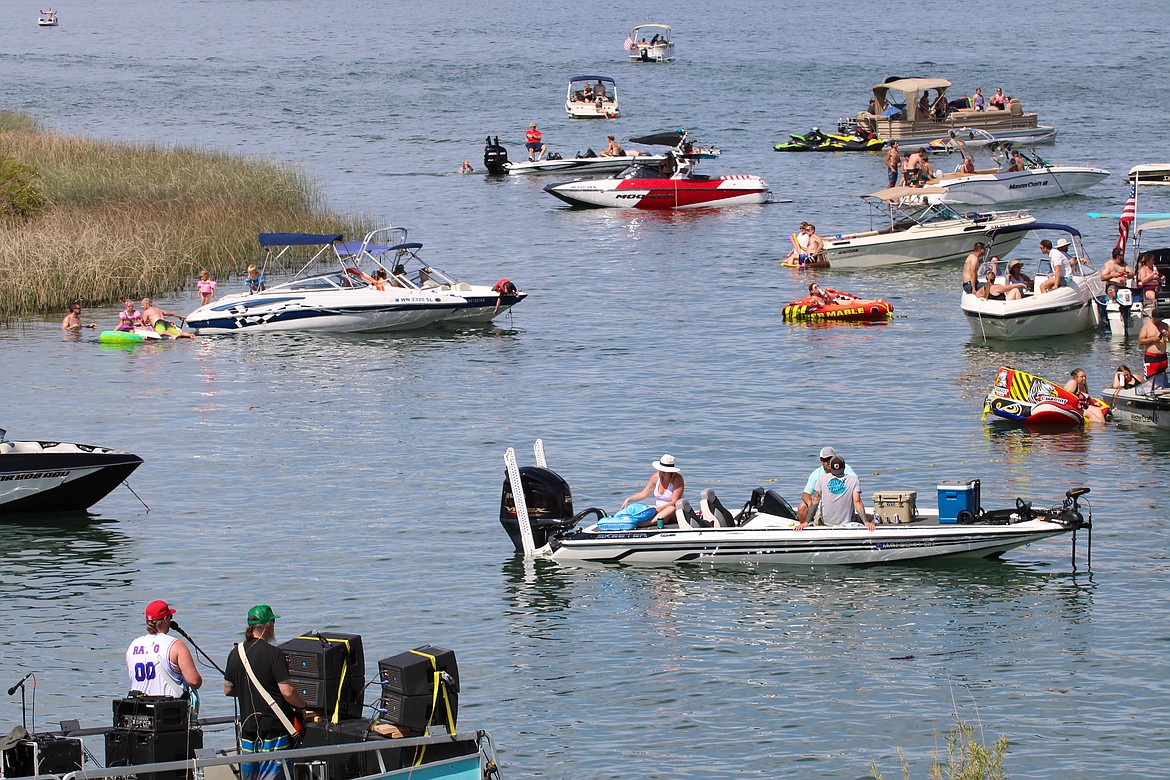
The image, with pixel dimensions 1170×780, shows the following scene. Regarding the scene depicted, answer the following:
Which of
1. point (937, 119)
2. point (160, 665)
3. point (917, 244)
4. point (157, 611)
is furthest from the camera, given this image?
point (937, 119)

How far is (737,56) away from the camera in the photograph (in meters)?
125

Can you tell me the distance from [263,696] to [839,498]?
10.0m

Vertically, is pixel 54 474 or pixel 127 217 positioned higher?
pixel 127 217

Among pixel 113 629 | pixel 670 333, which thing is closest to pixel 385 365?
pixel 670 333

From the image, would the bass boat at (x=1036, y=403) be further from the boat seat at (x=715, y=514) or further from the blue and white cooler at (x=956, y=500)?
the boat seat at (x=715, y=514)

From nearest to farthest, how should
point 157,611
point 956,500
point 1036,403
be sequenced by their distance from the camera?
1. point 157,611
2. point 956,500
3. point 1036,403

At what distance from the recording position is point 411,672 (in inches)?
488

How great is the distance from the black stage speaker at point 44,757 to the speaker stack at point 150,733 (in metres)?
0.30

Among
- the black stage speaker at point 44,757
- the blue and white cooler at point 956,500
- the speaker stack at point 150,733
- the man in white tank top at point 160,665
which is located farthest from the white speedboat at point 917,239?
the black stage speaker at point 44,757

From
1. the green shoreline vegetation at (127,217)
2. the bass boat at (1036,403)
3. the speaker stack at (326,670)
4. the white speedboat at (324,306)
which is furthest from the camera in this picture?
the green shoreline vegetation at (127,217)

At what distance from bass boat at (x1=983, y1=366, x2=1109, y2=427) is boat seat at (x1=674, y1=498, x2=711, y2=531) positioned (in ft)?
32.5

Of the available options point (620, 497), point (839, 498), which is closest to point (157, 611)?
point (839, 498)

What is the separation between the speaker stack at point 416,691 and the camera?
40.8 ft

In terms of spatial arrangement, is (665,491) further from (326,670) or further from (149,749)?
(149,749)
